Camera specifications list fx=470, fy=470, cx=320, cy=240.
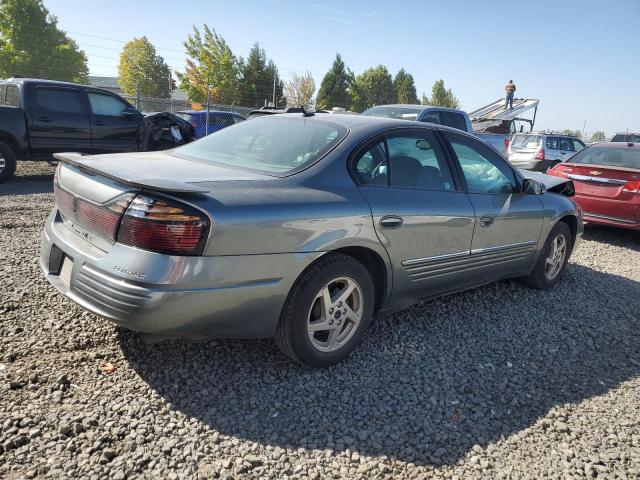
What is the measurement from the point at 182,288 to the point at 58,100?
809 centimetres

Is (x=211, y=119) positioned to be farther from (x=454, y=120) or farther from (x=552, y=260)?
(x=552, y=260)

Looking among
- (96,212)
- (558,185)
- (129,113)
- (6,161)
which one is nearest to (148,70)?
(129,113)

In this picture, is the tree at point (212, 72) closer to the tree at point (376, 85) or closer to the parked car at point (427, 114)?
the tree at point (376, 85)

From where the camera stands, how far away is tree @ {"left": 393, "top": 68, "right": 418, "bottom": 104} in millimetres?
63156

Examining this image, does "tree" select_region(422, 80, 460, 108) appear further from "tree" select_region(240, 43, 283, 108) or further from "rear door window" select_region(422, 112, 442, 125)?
"rear door window" select_region(422, 112, 442, 125)

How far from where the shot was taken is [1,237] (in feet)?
15.6

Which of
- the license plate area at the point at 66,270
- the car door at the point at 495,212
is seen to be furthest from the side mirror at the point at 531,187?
the license plate area at the point at 66,270

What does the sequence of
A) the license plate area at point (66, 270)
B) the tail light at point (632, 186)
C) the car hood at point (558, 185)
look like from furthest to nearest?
1. the tail light at point (632, 186)
2. the car hood at point (558, 185)
3. the license plate area at point (66, 270)

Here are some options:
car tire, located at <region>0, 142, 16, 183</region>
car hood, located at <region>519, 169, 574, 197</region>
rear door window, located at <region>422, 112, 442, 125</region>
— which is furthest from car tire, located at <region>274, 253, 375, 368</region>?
car tire, located at <region>0, 142, 16, 183</region>

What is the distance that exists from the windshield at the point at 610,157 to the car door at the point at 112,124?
8.14m

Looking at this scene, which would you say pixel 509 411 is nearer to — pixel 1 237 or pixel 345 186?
pixel 345 186

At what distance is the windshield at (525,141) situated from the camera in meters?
14.2

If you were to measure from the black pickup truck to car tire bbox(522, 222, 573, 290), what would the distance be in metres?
7.91

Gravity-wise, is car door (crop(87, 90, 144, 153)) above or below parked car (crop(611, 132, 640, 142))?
below
